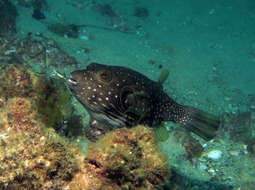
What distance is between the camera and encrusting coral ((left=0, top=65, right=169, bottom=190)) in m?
2.19

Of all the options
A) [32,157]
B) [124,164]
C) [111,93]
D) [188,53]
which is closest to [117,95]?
[111,93]

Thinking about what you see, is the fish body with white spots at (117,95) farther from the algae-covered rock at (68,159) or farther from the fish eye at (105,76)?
the algae-covered rock at (68,159)

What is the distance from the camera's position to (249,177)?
6.90 meters

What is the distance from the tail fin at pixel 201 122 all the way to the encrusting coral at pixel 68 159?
2.41 m

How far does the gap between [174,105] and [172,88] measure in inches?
Answer: 239

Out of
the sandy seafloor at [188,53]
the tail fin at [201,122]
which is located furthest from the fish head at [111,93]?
the sandy seafloor at [188,53]

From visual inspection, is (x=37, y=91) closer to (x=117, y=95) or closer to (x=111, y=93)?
(x=111, y=93)

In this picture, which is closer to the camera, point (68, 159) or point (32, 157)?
point (32, 157)

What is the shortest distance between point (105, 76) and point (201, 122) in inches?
96.5

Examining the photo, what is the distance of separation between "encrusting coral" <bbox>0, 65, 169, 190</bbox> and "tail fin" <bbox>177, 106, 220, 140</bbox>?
2.41 m

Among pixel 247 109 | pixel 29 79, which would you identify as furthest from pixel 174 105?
pixel 247 109

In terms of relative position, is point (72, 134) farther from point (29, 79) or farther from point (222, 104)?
point (222, 104)

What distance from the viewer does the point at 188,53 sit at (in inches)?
656

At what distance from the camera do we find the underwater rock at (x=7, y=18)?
1145 centimetres
